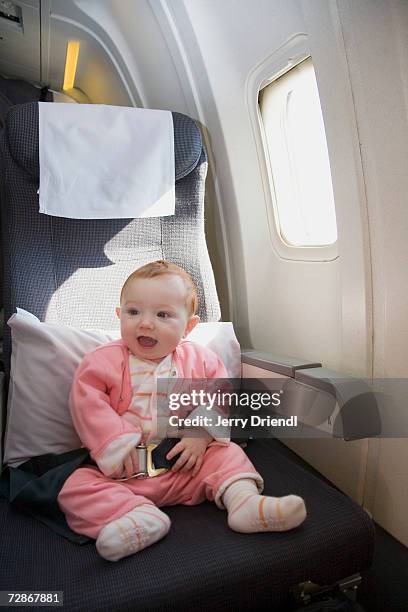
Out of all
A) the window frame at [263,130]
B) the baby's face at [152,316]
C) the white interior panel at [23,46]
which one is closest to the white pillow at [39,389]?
the baby's face at [152,316]

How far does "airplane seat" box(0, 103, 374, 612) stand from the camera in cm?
108

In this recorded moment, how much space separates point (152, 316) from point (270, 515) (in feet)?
2.18

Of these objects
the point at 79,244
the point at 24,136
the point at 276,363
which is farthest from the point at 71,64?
the point at 276,363

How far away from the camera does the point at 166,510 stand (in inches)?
54.7

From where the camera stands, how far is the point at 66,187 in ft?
5.89

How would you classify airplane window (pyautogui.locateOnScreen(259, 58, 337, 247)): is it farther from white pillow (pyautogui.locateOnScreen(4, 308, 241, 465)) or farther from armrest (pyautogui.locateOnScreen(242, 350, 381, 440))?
white pillow (pyautogui.locateOnScreen(4, 308, 241, 465))

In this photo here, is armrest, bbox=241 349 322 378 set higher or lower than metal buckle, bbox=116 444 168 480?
higher

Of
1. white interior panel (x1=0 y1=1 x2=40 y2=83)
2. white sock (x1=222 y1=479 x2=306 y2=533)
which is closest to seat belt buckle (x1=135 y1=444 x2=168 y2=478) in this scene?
white sock (x1=222 y1=479 x2=306 y2=533)

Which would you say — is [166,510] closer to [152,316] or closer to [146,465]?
[146,465]

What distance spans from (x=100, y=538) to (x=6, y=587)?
0.21m

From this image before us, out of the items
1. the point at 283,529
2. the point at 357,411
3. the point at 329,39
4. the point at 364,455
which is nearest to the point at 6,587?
the point at 283,529

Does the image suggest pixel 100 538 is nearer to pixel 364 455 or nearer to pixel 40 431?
pixel 40 431

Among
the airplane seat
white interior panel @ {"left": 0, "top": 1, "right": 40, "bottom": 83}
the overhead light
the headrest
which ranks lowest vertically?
the airplane seat

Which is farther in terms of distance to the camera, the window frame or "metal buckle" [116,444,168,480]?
the window frame
